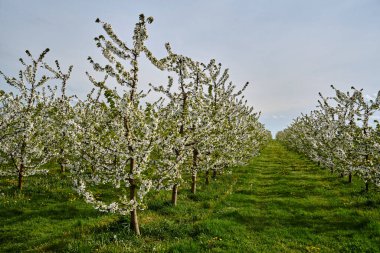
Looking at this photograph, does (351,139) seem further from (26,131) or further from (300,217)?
(26,131)

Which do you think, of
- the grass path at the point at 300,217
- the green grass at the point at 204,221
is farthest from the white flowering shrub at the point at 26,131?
the grass path at the point at 300,217

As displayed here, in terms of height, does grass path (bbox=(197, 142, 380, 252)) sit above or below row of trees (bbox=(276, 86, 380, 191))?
below

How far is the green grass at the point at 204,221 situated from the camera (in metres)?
11.0

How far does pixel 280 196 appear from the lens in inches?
760

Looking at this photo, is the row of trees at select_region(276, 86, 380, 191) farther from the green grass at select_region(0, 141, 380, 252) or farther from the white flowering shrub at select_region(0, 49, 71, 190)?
the white flowering shrub at select_region(0, 49, 71, 190)

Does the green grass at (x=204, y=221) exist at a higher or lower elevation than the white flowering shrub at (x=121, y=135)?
lower

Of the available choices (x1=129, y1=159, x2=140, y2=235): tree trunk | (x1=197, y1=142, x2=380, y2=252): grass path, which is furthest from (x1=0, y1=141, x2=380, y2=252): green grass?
(x1=129, y1=159, x2=140, y2=235): tree trunk

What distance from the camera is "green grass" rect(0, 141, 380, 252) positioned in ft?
36.1

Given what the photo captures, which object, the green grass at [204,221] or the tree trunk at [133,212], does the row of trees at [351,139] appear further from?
the tree trunk at [133,212]

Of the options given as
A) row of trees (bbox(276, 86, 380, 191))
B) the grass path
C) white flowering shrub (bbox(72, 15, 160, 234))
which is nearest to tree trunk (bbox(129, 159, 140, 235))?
white flowering shrub (bbox(72, 15, 160, 234))

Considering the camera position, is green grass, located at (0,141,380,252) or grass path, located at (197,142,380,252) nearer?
green grass, located at (0,141,380,252)

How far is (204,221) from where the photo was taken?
13039mm

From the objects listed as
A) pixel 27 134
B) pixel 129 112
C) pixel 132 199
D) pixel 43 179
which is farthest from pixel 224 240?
pixel 43 179

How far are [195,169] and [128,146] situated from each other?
7.80 m
